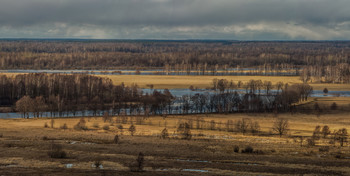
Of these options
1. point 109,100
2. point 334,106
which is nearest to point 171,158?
point 334,106

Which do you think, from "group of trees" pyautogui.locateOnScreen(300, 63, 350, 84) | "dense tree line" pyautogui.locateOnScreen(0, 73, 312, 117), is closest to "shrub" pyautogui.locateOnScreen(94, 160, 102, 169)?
"dense tree line" pyautogui.locateOnScreen(0, 73, 312, 117)

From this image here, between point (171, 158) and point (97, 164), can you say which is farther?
point (171, 158)

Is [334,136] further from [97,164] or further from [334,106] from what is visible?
[334,106]

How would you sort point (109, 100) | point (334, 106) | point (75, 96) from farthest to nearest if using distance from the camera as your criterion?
A: point (75, 96), point (109, 100), point (334, 106)

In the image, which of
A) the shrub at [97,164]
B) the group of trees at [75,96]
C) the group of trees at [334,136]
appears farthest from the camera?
the group of trees at [75,96]

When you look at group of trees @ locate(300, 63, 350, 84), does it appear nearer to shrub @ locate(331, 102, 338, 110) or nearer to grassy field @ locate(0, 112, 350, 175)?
shrub @ locate(331, 102, 338, 110)

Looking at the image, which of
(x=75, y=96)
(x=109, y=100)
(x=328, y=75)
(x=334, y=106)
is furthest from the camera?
(x=328, y=75)

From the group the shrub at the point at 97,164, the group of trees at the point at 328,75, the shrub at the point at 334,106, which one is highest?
the group of trees at the point at 328,75

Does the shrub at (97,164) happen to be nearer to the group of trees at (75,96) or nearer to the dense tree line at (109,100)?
the dense tree line at (109,100)

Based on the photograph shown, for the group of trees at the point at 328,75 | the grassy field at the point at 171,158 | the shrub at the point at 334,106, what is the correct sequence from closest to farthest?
the grassy field at the point at 171,158, the shrub at the point at 334,106, the group of trees at the point at 328,75

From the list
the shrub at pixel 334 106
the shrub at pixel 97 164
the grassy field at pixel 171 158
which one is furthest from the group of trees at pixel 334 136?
the shrub at pixel 334 106

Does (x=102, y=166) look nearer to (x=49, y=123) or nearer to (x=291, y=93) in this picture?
(x=49, y=123)

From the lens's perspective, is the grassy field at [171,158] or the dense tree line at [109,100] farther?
the dense tree line at [109,100]
